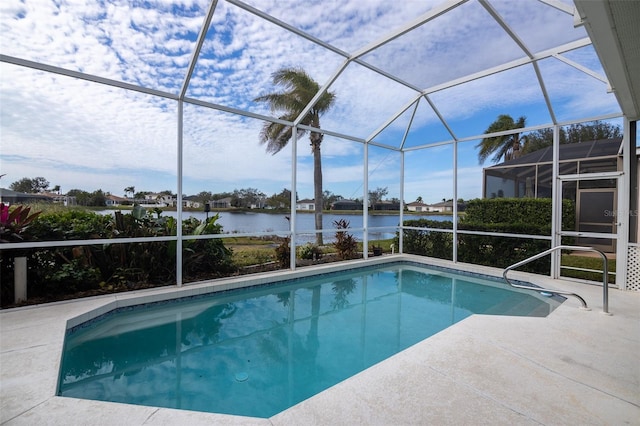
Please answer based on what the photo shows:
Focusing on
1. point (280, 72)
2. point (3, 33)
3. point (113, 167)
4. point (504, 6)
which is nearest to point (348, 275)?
point (280, 72)

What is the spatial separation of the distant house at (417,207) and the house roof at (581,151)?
277 centimetres

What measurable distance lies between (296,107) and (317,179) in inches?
87.0

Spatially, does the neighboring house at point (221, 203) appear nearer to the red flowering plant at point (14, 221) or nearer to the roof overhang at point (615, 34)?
the red flowering plant at point (14, 221)

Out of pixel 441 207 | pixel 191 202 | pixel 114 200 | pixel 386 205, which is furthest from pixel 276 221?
pixel 441 207

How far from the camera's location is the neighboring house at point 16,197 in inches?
166

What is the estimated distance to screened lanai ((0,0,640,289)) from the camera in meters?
3.94

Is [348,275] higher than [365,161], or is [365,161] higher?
[365,161]

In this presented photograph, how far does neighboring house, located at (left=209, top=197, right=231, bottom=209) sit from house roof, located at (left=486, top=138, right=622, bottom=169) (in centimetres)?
726

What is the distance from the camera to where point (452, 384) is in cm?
243

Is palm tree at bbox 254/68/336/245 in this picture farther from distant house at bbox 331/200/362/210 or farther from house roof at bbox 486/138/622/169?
house roof at bbox 486/138/622/169

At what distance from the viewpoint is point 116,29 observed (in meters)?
4.05

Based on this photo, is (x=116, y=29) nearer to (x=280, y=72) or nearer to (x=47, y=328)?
(x=280, y=72)

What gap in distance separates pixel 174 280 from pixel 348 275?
3.93 metres

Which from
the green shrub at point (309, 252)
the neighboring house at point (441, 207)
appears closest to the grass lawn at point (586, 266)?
the neighboring house at point (441, 207)
